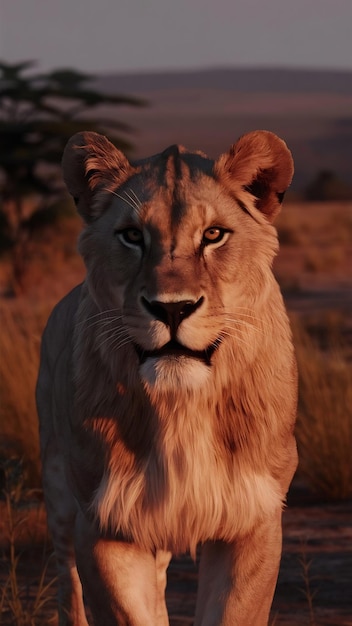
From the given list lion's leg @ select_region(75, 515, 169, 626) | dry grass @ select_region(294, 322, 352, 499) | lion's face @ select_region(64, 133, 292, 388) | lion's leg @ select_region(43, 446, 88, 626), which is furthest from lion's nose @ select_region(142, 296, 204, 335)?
dry grass @ select_region(294, 322, 352, 499)

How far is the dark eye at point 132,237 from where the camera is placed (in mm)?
3318

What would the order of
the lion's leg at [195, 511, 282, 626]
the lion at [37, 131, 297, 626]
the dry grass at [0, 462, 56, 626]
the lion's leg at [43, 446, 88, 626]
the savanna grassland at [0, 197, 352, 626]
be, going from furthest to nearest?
the savanna grassland at [0, 197, 352, 626] < the lion's leg at [43, 446, 88, 626] < the dry grass at [0, 462, 56, 626] < the lion's leg at [195, 511, 282, 626] < the lion at [37, 131, 297, 626]

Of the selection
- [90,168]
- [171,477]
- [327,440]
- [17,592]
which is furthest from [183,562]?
[90,168]

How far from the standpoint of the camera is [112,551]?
140 inches

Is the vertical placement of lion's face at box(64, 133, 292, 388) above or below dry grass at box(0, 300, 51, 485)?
above

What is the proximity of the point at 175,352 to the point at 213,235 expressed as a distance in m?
0.34

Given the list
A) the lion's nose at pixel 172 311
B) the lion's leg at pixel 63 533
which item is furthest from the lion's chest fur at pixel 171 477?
the lion's leg at pixel 63 533

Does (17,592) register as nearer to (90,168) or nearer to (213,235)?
(90,168)

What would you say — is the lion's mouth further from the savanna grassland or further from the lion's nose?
the savanna grassland

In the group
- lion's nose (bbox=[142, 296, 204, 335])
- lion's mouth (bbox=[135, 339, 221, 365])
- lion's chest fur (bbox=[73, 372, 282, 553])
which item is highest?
lion's nose (bbox=[142, 296, 204, 335])

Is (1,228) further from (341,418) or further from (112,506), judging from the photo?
(112,506)

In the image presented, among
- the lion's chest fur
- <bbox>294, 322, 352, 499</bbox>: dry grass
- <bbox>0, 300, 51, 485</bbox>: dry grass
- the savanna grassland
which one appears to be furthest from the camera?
<bbox>0, 300, 51, 485</bbox>: dry grass

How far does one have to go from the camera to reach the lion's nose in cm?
306

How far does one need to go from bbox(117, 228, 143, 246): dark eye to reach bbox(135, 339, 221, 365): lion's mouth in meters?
0.26
